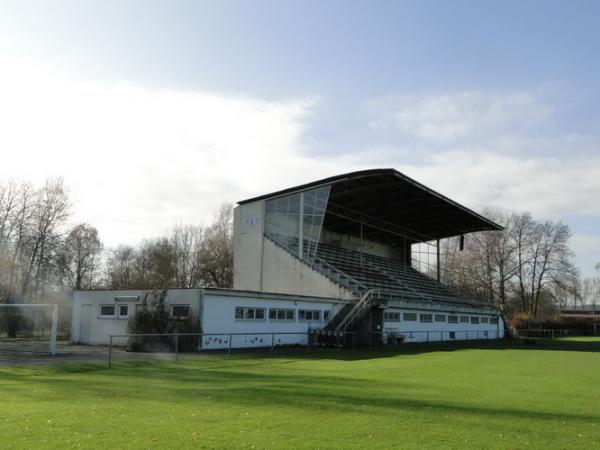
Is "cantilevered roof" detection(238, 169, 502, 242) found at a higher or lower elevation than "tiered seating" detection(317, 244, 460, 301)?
higher

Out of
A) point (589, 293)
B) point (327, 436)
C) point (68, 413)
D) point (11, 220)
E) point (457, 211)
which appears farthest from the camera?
point (589, 293)

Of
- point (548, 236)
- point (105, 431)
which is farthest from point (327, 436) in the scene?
point (548, 236)

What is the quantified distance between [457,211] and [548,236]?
26524 millimetres

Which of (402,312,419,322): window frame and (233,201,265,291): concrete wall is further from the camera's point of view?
(402,312,419,322): window frame

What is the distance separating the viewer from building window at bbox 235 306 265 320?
33.8 meters

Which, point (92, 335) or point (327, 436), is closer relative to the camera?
point (327, 436)

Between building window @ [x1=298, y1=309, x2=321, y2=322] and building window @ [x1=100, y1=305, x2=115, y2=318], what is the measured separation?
11745 mm

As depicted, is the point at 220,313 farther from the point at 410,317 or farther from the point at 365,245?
the point at 365,245

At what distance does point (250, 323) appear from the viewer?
34469mm

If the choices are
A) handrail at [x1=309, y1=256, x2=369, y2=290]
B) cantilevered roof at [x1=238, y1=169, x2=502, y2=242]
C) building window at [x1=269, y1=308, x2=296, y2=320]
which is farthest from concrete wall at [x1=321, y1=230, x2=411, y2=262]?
building window at [x1=269, y1=308, x2=296, y2=320]

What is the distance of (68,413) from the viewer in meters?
10.9

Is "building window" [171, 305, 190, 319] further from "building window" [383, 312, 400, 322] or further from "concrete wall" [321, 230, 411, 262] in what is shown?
"concrete wall" [321, 230, 411, 262]

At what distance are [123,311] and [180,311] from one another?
437 centimetres

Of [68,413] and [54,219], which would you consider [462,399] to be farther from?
[54,219]
